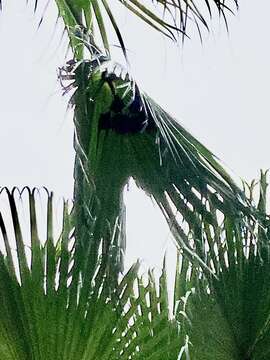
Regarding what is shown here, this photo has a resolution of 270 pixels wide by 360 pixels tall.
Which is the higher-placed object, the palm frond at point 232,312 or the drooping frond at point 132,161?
the drooping frond at point 132,161

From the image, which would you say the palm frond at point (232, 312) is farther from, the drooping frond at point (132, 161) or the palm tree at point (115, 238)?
the drooping frond at point (132, 161)

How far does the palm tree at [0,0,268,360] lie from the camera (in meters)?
2.20

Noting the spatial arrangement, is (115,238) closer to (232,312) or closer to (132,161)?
(132,161)

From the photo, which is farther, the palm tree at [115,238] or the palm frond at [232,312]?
the palm frond at [232,312]

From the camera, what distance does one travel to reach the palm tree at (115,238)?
7.21 feet

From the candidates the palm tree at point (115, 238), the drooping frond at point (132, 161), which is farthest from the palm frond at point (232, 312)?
the drooping frond at point (132, 161)

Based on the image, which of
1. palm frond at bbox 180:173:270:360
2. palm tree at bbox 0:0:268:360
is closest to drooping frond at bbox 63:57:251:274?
palm tree at bbox 0:0:268:360

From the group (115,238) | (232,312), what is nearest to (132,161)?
(115,238)

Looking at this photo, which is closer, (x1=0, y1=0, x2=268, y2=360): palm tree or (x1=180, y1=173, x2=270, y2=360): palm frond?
(x1=0, y1=0, x2=268, y2=360): palm tree

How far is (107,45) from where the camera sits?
2592 millimetres

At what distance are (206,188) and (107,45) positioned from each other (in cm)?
68

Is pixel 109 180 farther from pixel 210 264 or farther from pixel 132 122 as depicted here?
pixel 210 264

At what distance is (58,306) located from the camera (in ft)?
7.71

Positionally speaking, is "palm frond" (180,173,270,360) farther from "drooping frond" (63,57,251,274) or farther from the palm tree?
"drooping frond" (63,57,251,274)
